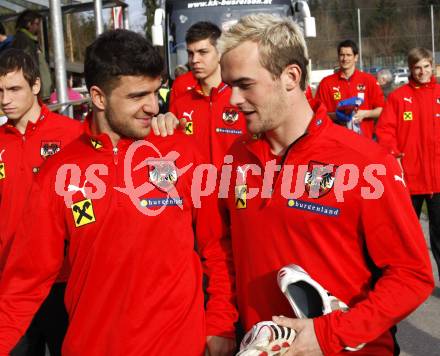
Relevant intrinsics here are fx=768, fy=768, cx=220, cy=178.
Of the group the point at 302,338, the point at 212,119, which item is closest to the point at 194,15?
the point at 212,119

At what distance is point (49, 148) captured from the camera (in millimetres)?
4777

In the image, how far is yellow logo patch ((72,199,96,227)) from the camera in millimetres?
3035

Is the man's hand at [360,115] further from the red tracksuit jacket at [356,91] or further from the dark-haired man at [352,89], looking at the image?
the red tracksuit jacket at [356,91]

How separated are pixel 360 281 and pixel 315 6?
1763 inches

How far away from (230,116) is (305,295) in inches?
127

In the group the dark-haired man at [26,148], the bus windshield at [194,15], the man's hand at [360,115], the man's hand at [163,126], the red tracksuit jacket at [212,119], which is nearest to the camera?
the man's hand at [163,126]

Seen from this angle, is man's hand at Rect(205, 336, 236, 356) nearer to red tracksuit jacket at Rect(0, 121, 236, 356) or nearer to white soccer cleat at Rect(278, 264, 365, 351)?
red tracksuit jacket at Rect(0, 121, 236, 356)

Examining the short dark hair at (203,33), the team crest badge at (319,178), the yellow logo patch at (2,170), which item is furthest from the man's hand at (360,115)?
the team crest badge at (319,178)

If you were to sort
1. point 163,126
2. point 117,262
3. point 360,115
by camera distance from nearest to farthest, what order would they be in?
point 117,262 < point 163,126 < point 360,115

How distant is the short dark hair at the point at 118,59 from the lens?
3072 mm

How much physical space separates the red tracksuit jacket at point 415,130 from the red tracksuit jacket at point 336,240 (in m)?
4.85

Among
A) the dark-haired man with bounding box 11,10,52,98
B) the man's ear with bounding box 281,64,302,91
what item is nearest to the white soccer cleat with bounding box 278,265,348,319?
the man's ear with bounding box 281,64,302,91

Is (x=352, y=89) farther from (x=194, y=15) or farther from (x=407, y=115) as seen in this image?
(x=194, y=15)

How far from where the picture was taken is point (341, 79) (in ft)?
34.6
